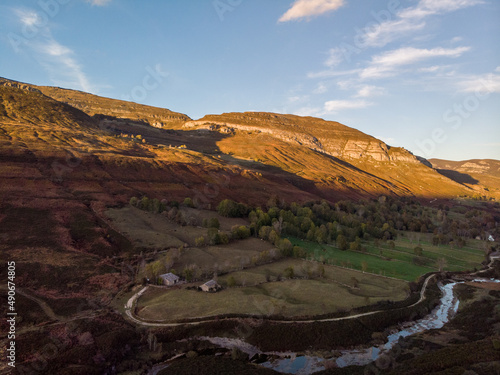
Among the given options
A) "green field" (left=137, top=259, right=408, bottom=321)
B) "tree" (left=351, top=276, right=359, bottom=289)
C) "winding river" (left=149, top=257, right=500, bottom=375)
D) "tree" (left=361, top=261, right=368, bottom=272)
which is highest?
"tree" (left=361, top=261, right=368, bottom=272)

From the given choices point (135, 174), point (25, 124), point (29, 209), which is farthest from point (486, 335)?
point (25, 124)

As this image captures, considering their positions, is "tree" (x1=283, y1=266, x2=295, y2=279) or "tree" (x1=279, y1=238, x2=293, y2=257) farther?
"tree" (x1=279, y1=238, x2=293, y2=257)

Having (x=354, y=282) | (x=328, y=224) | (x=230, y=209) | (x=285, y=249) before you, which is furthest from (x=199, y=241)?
(x=328, y=224)

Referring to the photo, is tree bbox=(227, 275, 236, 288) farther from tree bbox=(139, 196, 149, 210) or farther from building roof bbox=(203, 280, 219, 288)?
tree bbox=(139, 196, 149, 210)

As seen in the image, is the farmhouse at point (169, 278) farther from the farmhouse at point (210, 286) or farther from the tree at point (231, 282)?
the tree at point (231, 282)

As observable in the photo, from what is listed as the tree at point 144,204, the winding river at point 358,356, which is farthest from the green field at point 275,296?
the tree at point 144,204

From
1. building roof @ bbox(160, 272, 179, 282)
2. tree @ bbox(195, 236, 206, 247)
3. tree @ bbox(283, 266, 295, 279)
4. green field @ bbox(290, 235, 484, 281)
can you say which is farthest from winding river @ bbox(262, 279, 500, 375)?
tree @ bbox(195, 236, 206, 247)
